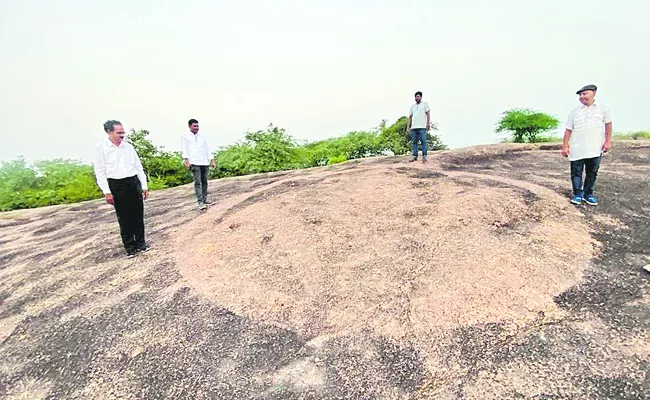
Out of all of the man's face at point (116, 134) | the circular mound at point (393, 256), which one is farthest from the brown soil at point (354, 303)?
the man's face at point (116, 134)

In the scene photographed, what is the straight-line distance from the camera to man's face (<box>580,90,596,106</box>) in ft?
15.8

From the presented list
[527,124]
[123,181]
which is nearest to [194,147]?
[123,181]

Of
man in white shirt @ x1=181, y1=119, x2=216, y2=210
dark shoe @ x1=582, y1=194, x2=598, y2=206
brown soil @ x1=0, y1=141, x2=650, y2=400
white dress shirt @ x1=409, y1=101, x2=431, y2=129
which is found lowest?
brown soil @ x1=0, y1=141, x2=650, y2=400

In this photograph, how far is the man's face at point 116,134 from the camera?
447 centimetres

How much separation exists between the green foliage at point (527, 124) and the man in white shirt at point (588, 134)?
32.9 ft

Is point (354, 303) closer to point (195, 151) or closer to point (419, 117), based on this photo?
point (195, 151)

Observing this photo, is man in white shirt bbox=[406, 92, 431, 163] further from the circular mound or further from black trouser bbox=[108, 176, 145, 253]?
black trouser bbox=[108, 176, 145, 253]

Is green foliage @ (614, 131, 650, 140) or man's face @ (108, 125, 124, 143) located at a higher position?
man's face @ (108, 125, 124, 143)

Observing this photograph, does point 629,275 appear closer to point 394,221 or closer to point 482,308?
point 482,308

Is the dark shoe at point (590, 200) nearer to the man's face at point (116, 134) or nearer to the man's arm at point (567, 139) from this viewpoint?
the man's arm at point (567, 139)

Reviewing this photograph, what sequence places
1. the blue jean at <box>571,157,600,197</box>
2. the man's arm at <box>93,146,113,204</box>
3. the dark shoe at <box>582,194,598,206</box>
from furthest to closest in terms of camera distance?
the dark shoe at <box>582,194,598,206</box>
the blue jean at <box>571,157,600,197</box>
the man's arm at <box>93,146,113,204</box>

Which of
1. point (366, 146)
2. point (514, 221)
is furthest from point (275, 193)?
point (366, 146)

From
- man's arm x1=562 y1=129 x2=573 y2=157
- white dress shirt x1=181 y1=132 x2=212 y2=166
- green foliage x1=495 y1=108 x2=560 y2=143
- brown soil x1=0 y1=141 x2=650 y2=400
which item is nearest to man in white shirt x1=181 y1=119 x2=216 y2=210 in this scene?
white dress shirt x1=181 y1=132 x2=212 y2=166

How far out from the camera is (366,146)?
1462 cm
